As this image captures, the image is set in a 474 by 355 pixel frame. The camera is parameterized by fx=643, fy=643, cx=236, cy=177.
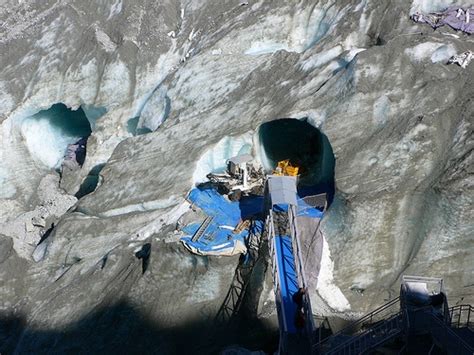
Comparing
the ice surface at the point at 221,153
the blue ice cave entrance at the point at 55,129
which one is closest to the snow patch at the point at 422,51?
the ice surface at the point at 221,153

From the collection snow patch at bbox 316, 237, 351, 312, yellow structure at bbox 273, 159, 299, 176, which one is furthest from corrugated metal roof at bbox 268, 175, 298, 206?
yellow structure at bbox 273, 159, 299, 176

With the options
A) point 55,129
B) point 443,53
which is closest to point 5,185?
point 55,129

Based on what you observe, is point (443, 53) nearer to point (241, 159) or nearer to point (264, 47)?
point (241, 159)

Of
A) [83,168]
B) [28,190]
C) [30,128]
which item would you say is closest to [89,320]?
[83,168]

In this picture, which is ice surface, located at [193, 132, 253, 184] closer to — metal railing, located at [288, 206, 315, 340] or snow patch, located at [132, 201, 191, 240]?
snow patch, located at [132, 201, 191, 240]

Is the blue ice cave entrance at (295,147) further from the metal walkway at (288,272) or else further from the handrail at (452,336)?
the handrail at (452,336)

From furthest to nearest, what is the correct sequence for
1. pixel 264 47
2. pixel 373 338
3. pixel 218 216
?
pixel 264 47, pixel 218 216, pixel 373 338
